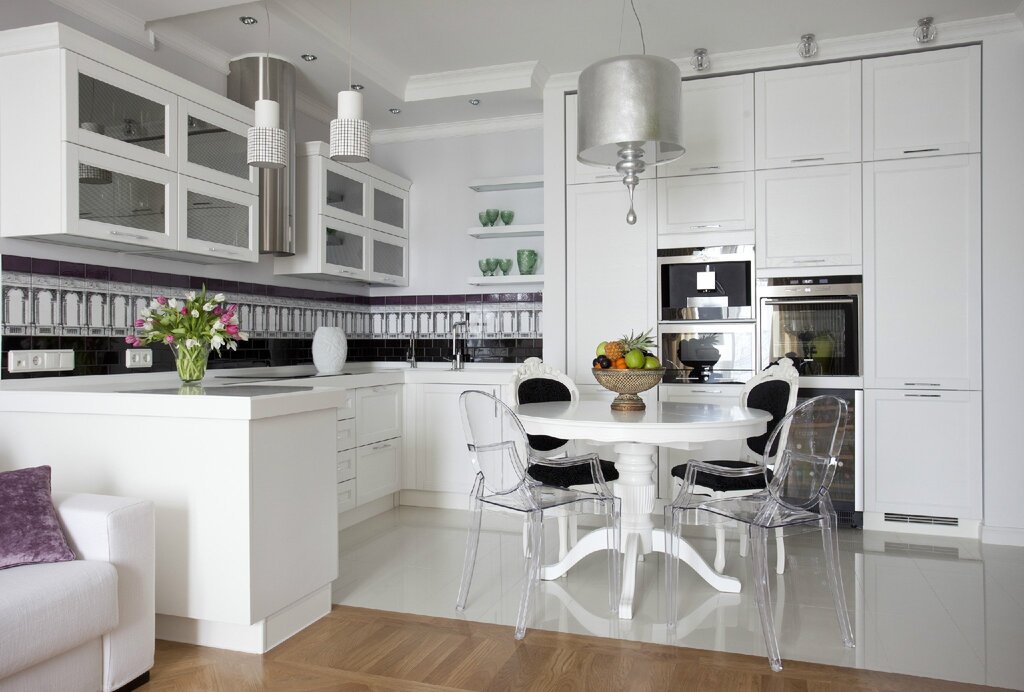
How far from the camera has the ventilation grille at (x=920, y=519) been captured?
4.16 metres

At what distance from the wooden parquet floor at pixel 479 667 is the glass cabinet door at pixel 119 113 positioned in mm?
1966

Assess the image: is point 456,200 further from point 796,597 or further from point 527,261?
point 796,597

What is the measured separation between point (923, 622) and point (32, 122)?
3.86m

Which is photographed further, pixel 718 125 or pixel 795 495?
pixel 718 125

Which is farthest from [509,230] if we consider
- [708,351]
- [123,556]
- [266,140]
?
[123,556]

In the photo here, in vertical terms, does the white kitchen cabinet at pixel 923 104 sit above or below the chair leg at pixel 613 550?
above

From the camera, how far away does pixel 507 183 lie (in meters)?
5.34

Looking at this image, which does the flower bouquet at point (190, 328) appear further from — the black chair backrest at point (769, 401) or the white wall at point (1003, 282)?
the white wall at point (1003, 282)

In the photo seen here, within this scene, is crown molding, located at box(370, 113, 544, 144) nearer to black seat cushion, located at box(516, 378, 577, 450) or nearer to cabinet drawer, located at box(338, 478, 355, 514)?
black seat cushion, located at box(516, 378, 577, 450)

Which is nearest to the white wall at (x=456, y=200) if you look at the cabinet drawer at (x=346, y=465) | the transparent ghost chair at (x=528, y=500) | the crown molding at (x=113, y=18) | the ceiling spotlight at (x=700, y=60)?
the ceiling spotlight at (x=700, y=60)

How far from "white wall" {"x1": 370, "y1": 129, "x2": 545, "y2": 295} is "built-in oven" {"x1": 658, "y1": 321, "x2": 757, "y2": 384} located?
1186 millimetres

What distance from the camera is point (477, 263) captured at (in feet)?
18.4

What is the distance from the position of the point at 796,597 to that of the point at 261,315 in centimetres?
331

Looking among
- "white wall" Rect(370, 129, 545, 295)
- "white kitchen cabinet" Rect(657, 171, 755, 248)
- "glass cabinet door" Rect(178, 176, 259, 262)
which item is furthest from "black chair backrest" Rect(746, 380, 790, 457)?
"glass cabinet door" Rect(178, 176, 259, 262)
